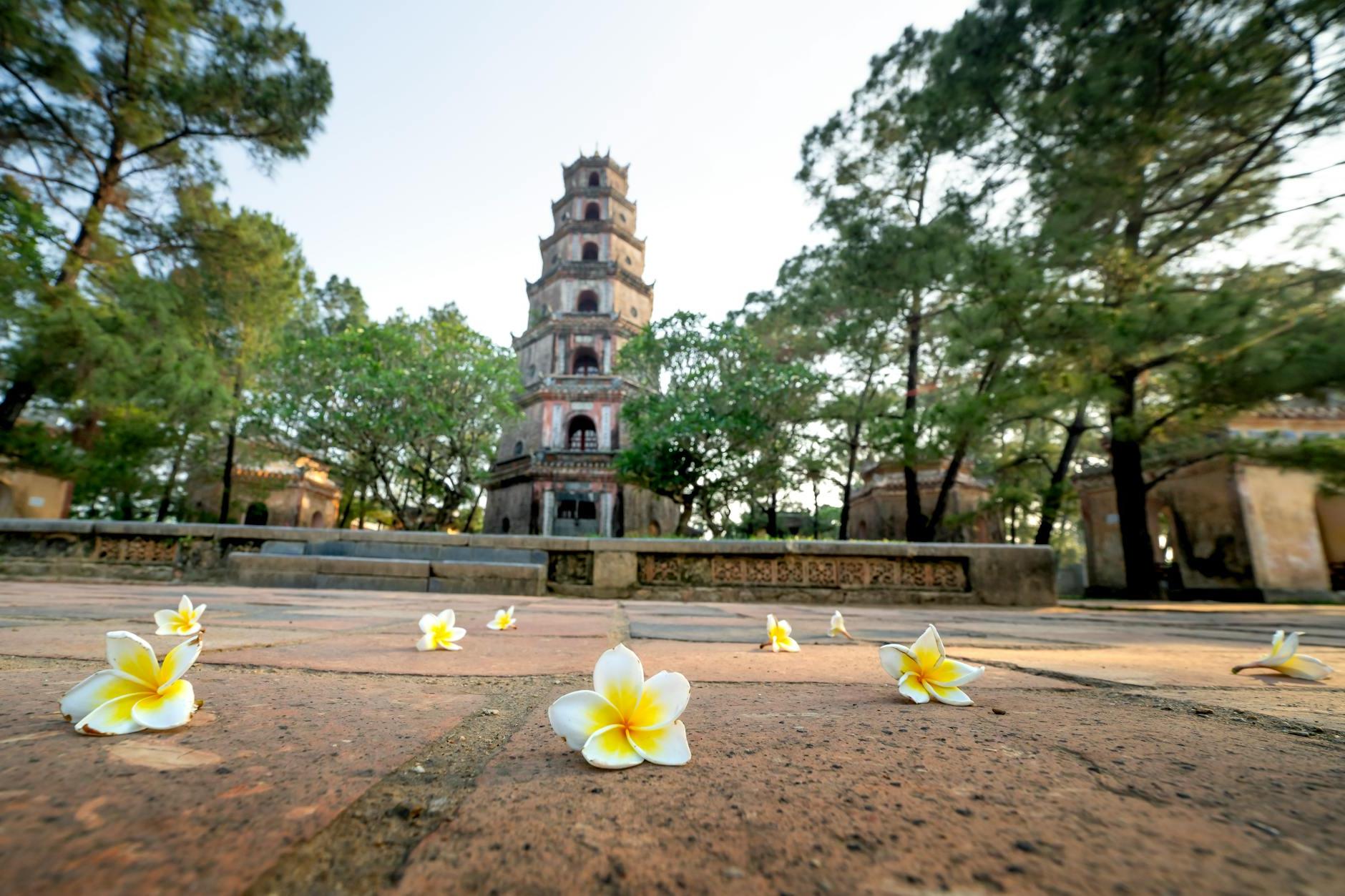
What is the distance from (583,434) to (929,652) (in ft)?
64.7

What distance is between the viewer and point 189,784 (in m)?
0.45

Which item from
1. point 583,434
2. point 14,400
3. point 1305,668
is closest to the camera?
point 1305,668

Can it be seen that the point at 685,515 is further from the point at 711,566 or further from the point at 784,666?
the point at 784,666

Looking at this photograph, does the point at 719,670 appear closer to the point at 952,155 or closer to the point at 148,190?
the point at 952,155

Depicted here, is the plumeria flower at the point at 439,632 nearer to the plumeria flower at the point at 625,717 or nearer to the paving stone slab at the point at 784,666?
the paving stone slab at the point at 784,666

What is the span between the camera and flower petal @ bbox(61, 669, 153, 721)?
62 cm

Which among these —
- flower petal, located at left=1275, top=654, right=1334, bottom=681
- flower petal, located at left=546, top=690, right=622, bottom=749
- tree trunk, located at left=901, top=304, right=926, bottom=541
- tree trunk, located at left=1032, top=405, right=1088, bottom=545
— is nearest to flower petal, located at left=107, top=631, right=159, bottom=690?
flower petal, located at left=546, top=690, right=622, bottom=749

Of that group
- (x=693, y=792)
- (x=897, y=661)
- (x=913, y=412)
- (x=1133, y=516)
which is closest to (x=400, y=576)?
(x=897, y=661)

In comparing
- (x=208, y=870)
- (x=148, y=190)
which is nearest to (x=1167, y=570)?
(x=208, y=870)

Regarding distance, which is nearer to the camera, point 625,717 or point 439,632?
point 625,717

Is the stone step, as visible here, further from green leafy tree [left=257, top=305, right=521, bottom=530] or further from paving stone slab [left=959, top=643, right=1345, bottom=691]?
green leafy tree [left=257, top=305, right=521, bottom=530]

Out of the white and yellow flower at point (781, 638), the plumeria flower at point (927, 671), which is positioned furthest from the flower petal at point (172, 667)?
the white and yellow flower at point (781, 638)

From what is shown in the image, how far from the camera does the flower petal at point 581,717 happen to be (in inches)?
23.4

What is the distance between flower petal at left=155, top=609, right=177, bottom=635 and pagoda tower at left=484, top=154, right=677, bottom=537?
16515 mm
